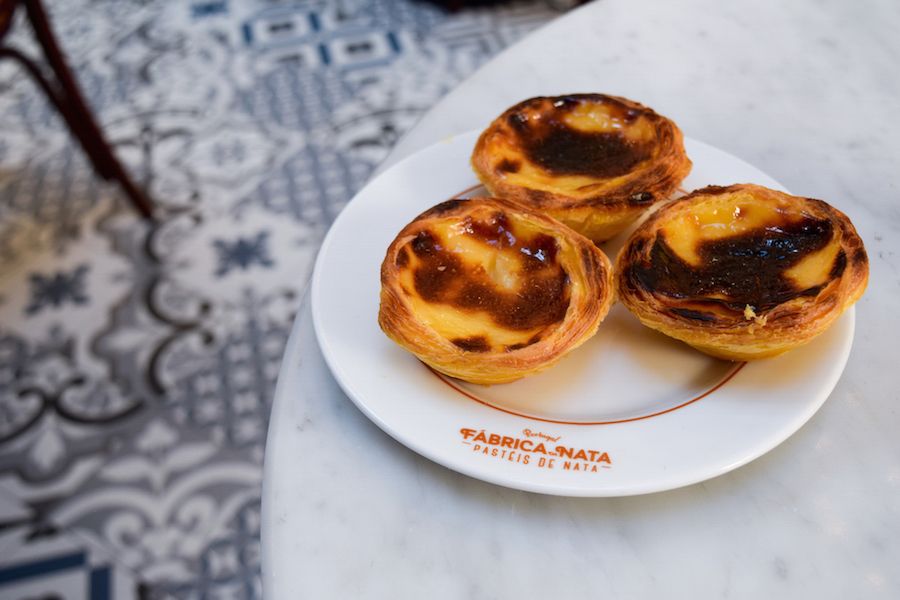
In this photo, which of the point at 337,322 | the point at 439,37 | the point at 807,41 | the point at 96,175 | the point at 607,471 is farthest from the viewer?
the point at 439,37

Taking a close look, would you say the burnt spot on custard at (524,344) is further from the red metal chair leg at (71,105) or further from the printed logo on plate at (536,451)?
the red metal chair leg at (71,105)

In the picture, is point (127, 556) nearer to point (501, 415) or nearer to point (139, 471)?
point (139, 471)

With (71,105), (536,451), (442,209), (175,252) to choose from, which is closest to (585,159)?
(442,209)

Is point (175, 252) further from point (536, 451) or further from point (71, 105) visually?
point (536, 451)

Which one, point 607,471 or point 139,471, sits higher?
point 607,471

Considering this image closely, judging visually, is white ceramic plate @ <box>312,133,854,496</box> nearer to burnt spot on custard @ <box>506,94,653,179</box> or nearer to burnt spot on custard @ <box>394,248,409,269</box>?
burnt spot on custard @ <box>394,248,409,269</box>

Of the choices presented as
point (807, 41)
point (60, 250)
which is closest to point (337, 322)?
point (807, 41)

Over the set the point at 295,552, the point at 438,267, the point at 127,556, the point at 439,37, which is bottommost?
the point at 127,556
